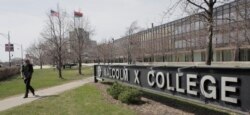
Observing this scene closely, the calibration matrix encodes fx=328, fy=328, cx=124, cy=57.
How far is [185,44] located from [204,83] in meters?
58.1

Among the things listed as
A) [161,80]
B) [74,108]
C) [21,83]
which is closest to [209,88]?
[161,80]

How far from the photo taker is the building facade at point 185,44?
15.0 meters

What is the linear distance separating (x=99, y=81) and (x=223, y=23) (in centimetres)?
970

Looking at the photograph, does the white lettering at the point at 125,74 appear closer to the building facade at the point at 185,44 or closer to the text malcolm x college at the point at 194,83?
the text malcolm x college at the point at 194,83

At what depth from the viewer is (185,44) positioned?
6500 cm

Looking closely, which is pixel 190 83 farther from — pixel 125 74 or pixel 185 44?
pixel 185 44

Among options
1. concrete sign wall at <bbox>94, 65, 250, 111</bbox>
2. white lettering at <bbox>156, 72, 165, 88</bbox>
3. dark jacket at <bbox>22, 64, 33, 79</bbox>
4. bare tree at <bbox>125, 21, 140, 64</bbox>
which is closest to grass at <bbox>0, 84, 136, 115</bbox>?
white lettering at <bbox>156, 72, 165, 88</bbox>

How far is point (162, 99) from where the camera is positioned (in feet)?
40.6

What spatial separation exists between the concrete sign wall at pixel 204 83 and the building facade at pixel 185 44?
12.1ft

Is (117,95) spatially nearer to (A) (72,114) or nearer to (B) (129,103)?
(B) (129,103)

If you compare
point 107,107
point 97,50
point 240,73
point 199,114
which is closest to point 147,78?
point 107,107

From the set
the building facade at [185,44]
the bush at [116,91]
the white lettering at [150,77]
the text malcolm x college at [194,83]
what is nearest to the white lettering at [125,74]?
the text malcolm x college at [194,83]

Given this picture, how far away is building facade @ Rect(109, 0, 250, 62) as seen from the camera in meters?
15.0

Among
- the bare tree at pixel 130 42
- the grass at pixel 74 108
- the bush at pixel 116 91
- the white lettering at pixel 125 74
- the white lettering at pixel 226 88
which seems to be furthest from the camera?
the bare tree at pixel 130 42
